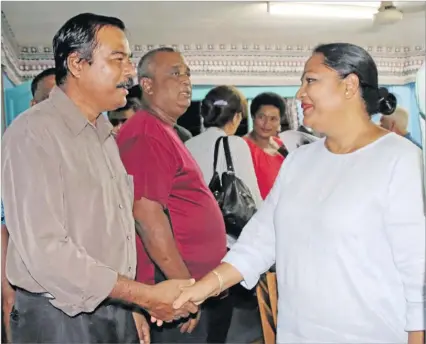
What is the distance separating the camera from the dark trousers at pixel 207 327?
2133mm

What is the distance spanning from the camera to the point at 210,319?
218 centimetres

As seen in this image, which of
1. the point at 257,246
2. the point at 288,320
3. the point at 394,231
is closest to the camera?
the point at 394,231

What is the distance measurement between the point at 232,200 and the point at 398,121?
2.08ft

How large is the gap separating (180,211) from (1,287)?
0.62 m

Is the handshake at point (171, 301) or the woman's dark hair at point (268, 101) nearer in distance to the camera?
the handshake at point (171, 301)

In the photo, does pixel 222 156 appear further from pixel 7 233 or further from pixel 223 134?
pixel 7 233

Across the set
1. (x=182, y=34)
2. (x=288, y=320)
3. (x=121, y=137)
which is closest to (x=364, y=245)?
(x=288, y=320)

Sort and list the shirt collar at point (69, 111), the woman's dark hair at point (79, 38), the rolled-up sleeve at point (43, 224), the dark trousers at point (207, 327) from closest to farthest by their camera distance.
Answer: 1. the rolled-up sleeve at point (43, 224)
2. the shirt collar at point (69, 111)
3. the woman's dark hair at point (79, 38)
4. the dark trousers at point (207, 327)

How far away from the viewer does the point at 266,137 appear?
2.23 metres

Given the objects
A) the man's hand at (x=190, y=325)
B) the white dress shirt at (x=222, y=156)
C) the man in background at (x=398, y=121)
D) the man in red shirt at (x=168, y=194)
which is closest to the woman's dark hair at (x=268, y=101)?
the white dress shirt at (x=222, y=156)

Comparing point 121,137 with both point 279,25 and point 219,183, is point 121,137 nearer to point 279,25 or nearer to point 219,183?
point 219,183

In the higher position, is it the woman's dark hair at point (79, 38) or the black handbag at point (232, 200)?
the woman's dark hair at point (79, 38)

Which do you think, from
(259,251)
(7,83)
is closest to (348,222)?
(259,251)

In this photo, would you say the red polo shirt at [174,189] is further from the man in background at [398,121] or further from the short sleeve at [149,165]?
the man in background at [398,121]
